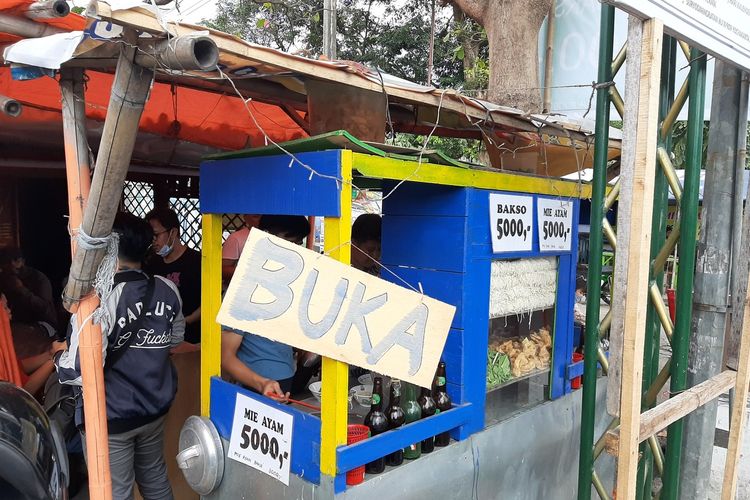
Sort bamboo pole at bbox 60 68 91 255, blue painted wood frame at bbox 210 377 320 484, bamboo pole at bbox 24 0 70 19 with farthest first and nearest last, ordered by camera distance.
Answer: blue painted wood frame at bbox 210 377 320 484 < bamboo pole at bbox 60 68 91 255 < bamboo pole at bbox 24 0 70 19

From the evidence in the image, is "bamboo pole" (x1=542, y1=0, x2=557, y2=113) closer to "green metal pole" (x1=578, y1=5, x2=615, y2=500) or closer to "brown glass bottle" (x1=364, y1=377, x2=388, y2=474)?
"green metal pole" (x1=578, y1=5, x2=615, y2=500)

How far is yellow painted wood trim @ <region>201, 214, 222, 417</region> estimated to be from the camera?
2.83 m

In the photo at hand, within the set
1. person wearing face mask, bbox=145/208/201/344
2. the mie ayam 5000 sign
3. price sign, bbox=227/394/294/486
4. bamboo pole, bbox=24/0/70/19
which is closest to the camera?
bamboo pole, bbox=24/0/70/19

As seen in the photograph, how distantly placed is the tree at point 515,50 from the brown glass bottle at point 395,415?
138 inches

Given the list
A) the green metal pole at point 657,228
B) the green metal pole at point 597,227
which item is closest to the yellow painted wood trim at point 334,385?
the green metal pole at point 597,227

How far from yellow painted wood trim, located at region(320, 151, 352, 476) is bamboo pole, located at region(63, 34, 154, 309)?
801 mm

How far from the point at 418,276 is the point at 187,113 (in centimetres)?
263

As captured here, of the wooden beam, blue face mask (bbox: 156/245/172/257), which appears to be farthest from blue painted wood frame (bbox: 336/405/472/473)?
blue face mask (bbox: 156/245/172/257)

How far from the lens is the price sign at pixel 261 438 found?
2422 millimetres

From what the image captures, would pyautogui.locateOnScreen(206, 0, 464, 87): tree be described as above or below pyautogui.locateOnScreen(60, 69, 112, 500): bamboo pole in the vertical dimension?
above

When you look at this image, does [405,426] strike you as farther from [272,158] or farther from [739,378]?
[739,378]

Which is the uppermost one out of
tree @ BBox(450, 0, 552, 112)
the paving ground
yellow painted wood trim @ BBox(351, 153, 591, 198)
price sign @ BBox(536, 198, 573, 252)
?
tree @ BBox(450, 0, 552, 112)

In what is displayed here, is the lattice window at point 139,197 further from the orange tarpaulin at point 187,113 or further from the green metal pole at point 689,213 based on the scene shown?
the green metal pole at point 689,213

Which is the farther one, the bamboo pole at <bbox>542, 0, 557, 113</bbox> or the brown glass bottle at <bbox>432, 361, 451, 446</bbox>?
the bamboo pole at <bbox>542, 0, 557, 113</bbox>
